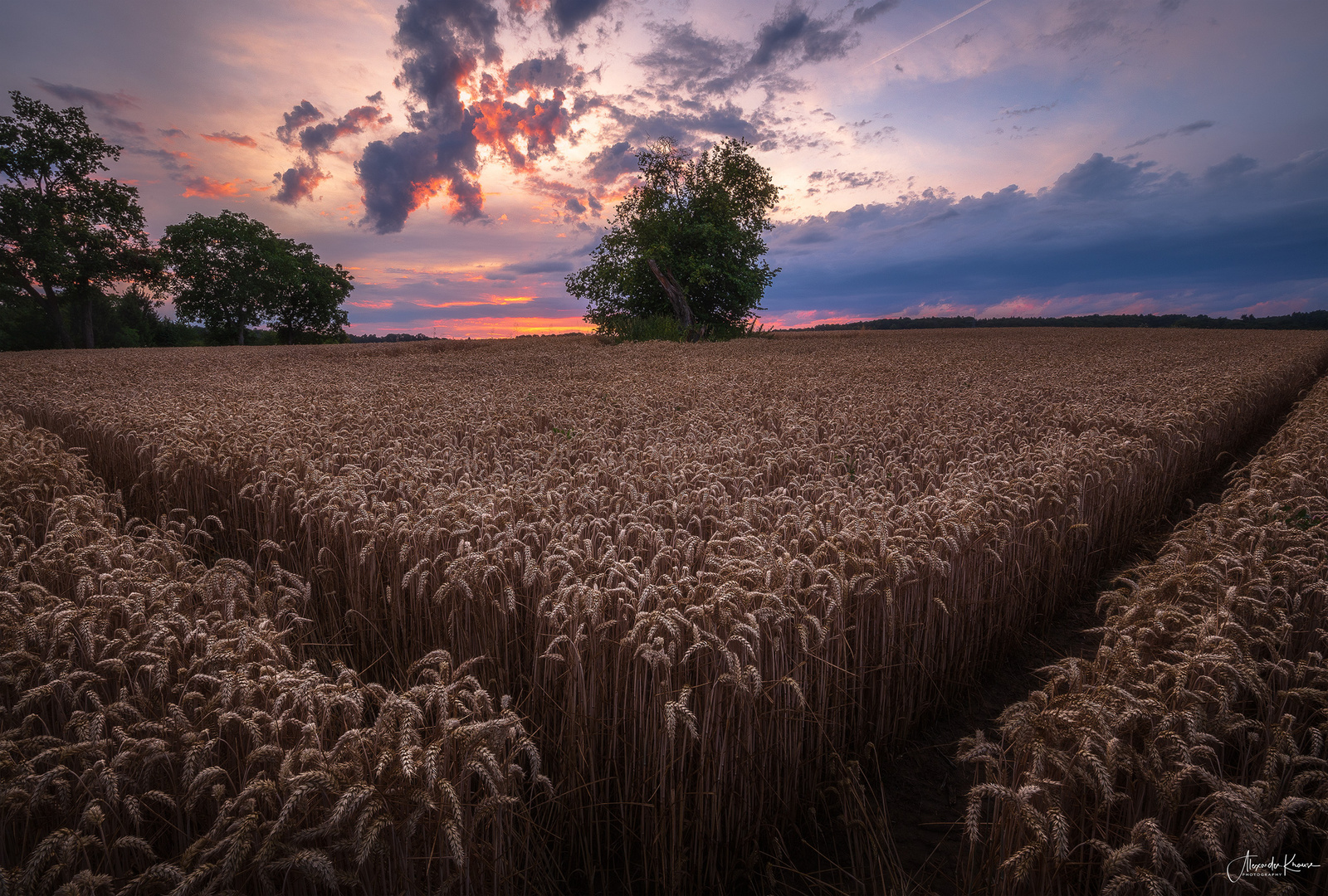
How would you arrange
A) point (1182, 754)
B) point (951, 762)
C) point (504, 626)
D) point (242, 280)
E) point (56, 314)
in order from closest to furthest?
point (1182, 754) → point (504, 626) → point (951, 762) → point (56, 314) → point (242, 280)

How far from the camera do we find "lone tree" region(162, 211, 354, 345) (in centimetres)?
5125

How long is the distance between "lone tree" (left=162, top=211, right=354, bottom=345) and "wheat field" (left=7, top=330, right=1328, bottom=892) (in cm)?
5391

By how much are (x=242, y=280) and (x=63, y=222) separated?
14.3 metres

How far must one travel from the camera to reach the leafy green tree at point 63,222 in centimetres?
3553

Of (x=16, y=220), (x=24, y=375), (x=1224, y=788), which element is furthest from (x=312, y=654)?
(x=16, y=220)

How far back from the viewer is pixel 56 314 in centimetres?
3869

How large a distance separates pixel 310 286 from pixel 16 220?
21.3 m

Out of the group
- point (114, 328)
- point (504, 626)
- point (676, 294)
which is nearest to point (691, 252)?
point (676, 294)

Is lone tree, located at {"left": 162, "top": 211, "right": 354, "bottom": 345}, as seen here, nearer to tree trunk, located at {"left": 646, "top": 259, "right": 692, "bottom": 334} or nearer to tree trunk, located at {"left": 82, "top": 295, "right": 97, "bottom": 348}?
tree trunk, located at {"left": 82, "top": 295, "right": 97, "bottom": 348}

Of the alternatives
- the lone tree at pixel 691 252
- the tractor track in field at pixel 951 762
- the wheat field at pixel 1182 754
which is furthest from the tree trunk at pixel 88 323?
the wheat field at pixel 1182 754

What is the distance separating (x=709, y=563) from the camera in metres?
3.36

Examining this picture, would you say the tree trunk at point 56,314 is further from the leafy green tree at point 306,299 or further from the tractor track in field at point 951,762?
the tractor track in field at point 951,762

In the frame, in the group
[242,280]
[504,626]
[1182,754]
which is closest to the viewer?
[1182,754]

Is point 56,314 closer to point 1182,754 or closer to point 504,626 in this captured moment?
point 504,626
